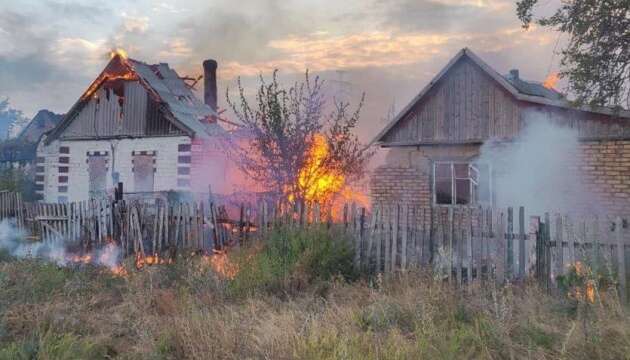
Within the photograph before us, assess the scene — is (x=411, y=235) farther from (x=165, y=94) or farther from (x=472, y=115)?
(x=165, y=94)

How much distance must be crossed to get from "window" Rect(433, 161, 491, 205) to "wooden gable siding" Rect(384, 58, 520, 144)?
65 centimetres

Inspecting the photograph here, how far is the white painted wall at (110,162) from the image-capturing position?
2052cm

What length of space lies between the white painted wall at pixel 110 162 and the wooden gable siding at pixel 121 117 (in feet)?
1.17

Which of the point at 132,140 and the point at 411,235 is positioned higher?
the point at 132,140

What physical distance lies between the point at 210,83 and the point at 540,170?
58.9 ft

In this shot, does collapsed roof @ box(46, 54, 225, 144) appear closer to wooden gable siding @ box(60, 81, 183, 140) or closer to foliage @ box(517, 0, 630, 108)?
wooden gable siding @ box(60, 81, 183, 140)

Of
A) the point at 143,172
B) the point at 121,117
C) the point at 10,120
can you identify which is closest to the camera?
the point at 143,172

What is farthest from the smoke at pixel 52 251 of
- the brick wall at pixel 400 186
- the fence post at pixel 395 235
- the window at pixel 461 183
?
the window at pixel 461 183

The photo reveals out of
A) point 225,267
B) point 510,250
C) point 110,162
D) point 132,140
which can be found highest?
point 132,140

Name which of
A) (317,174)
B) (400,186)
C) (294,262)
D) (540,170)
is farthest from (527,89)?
(294,262)

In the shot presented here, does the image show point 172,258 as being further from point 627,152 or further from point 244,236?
point 627,152

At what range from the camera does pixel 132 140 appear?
21.5 metres

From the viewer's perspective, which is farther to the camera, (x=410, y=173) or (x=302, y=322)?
(x=410, y=173)

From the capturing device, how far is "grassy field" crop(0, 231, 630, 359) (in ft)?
13.9
